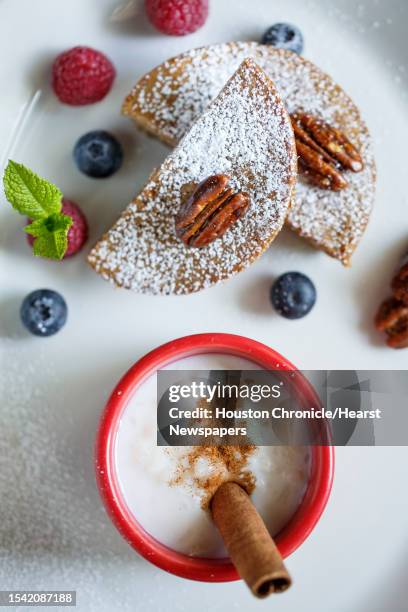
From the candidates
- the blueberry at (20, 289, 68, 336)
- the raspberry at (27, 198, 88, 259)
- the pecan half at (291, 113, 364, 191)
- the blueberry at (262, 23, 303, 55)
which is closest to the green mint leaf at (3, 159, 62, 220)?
the raspberry at (27, 198, 88, 259)

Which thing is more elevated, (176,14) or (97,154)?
(176,14)

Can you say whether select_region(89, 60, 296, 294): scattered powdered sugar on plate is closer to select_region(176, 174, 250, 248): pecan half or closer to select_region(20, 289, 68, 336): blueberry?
select_region(176, 174, 250, 248): pecan half

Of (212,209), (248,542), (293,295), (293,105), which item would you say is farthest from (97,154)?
(248,542)

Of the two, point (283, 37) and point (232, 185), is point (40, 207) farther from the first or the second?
point (283, 37)

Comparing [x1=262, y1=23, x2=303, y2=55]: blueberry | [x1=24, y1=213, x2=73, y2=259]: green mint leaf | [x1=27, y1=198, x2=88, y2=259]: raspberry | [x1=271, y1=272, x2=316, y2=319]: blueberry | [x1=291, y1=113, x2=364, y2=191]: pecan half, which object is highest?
[x1=262, y1=23, x2=303, y2=55]: blueberry

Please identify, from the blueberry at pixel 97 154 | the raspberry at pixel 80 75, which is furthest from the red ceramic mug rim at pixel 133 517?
the raspberry at pixel 80 75

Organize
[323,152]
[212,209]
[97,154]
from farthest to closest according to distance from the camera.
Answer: [97,154] → [323,152] → [212,209]
